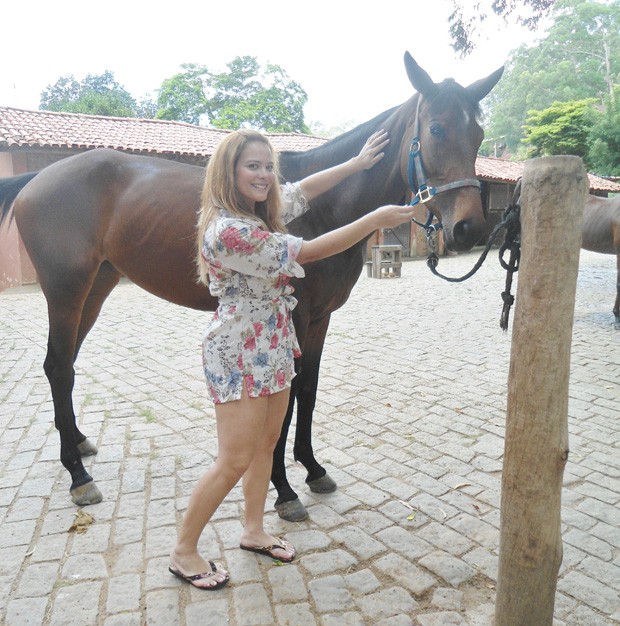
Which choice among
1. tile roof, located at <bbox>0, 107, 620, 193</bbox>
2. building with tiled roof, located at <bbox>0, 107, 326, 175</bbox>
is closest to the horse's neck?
building with tiled roof, located at <bbox>0, 107, 326, 175</bbox>

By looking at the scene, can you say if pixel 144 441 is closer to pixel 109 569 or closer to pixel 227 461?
pixel 109 569

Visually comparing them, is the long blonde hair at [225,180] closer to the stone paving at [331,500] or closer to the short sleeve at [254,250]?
the short sleeve at [254,250]

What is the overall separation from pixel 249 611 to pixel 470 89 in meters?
2.50

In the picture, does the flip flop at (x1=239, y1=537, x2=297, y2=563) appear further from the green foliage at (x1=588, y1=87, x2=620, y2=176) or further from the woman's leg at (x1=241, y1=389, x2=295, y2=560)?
the green foliage at (x1=588, y1=87, x2=620, y2=176)

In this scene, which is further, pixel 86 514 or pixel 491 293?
pixel 491 293

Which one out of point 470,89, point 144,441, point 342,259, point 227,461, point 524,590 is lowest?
point 144,441

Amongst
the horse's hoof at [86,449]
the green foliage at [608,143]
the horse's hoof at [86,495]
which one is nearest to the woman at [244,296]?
the horse's hoof at [86,495]

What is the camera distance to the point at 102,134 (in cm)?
1312

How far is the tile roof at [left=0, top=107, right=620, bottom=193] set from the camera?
11.2m

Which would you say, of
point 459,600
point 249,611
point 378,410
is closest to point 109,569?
point 249,611

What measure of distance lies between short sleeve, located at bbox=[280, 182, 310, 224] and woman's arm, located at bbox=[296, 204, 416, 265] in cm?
50

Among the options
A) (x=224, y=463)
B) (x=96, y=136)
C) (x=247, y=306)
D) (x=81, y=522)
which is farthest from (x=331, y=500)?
(x=96, y=136)

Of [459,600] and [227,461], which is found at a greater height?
[227,461]

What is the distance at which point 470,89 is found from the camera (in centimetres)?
239
